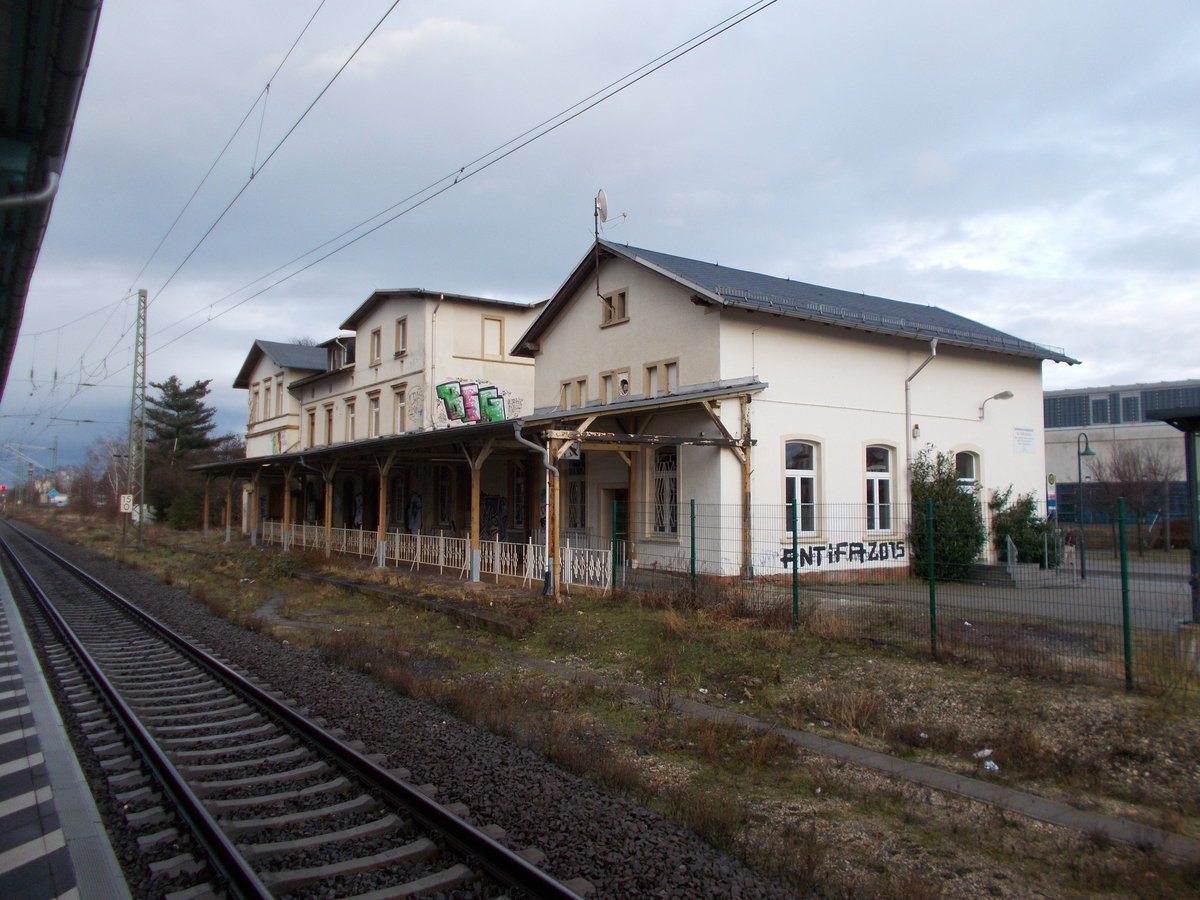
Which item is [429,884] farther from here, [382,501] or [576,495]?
[382,501]


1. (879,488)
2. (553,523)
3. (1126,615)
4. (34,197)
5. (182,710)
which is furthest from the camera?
(879,488)

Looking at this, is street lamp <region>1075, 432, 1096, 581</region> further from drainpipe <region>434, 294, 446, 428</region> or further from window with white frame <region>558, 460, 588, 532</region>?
drainpipe <region>434, 294, 446, 428</region>

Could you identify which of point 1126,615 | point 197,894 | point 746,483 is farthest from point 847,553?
point 197,894

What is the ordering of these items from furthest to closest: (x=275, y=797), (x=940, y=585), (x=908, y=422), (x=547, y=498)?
(x=908, y=422), (x=547, y=498), (x=940, y=585), (x=275, y=797)

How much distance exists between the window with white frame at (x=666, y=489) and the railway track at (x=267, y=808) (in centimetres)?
966

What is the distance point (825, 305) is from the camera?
18.2m

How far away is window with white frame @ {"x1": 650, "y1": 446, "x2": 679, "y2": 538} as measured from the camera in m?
17.2

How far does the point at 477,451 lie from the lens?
59.4 feet

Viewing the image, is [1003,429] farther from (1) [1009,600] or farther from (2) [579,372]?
(1) [1009,600]

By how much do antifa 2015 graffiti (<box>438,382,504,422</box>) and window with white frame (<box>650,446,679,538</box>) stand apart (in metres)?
10.6

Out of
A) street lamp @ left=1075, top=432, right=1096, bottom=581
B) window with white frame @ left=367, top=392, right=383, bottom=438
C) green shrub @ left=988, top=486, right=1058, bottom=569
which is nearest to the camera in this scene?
street lamp @ left=1075, top=432, right=1096, bottom=581

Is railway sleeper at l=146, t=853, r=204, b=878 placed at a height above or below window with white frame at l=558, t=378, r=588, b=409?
below

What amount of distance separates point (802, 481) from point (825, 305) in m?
3.98

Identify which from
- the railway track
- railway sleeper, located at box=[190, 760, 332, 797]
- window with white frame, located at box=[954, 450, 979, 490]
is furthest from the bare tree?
railway sleeper, located at box=[190, 760, 332, 797]
